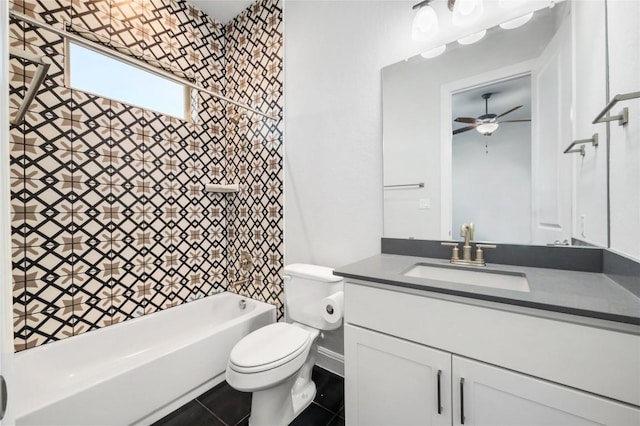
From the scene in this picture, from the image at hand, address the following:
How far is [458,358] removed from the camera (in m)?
0.90

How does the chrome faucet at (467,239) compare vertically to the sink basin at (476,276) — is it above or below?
above

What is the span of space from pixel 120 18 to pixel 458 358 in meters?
2.88

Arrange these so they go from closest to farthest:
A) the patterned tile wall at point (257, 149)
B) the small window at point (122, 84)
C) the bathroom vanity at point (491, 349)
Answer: the bathroom vanity at point (491, 349) < the small window at point (122, 84) < the patterned tile wall at point (257, 149)

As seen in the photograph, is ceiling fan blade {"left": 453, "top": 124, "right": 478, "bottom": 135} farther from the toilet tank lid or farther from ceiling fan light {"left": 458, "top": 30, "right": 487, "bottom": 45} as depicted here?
the toilet tank lid

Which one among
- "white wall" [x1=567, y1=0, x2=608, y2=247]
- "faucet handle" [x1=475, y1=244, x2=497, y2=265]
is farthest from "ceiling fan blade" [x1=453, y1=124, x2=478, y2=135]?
"faucet handle" [x1=475, y1=244, x2=497, y2=265]

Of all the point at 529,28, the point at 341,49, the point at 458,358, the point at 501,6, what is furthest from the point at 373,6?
the point at 458,358

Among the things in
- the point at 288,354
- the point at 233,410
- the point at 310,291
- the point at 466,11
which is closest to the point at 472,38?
the point at 466,11

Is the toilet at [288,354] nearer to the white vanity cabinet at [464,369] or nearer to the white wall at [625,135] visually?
the white vanity cabinet at [464,369]

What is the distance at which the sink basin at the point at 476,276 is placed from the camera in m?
1.14

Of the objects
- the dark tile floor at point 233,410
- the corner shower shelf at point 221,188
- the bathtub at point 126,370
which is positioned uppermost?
the corner shower shelf at point 221,188

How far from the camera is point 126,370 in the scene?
1.35 meters

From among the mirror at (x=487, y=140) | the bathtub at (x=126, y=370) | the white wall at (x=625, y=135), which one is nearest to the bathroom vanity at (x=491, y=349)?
the white wall at (x=625, y=135)

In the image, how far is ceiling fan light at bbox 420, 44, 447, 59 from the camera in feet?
4.78

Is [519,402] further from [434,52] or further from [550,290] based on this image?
[434,52]
